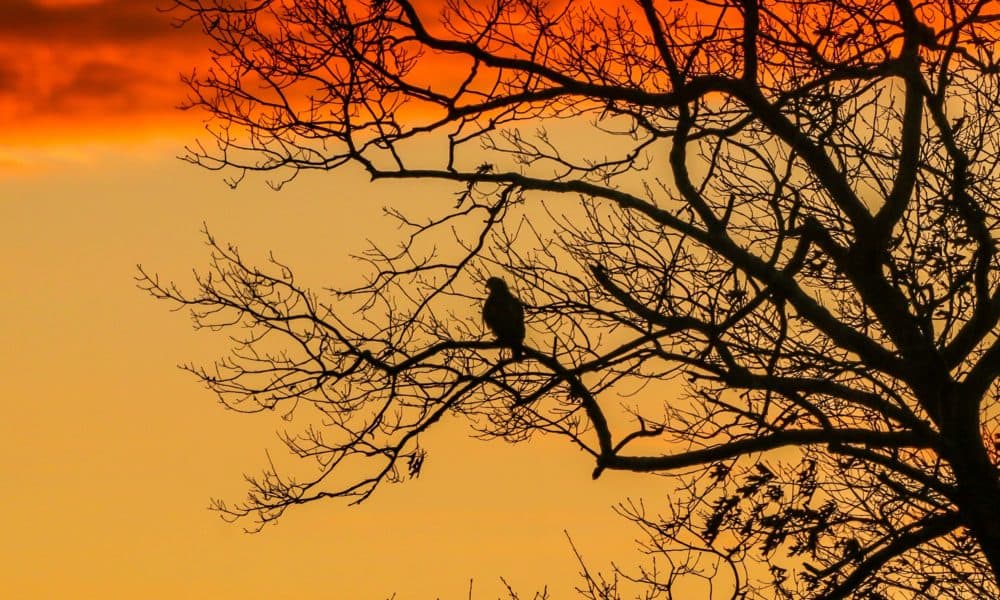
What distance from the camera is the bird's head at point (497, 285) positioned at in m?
12.0

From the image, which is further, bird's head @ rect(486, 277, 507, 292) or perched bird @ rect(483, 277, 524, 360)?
bird's head @ rect(486, 277, 507, 292)

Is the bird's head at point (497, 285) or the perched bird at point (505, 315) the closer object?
the perched bird at point (505, 315)

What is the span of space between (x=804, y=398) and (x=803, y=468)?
1.06m

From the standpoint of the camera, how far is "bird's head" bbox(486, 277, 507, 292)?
12.0m

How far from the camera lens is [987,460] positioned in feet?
34.7

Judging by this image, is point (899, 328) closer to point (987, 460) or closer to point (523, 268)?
point (987, 460)

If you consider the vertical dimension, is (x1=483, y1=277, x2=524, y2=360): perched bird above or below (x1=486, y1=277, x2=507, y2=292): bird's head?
below

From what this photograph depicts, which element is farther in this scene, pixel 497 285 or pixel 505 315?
pixel 497 285

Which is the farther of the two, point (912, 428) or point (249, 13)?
point (249, 13)

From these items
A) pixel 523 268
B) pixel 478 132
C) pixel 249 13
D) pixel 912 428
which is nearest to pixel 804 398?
pixel 912 428

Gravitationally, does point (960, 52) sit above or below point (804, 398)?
Answer: above

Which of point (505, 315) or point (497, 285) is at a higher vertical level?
point (497, 285)

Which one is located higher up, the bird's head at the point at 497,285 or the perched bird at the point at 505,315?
the bird's head at the point at 497,285

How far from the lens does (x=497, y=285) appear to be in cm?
1202
